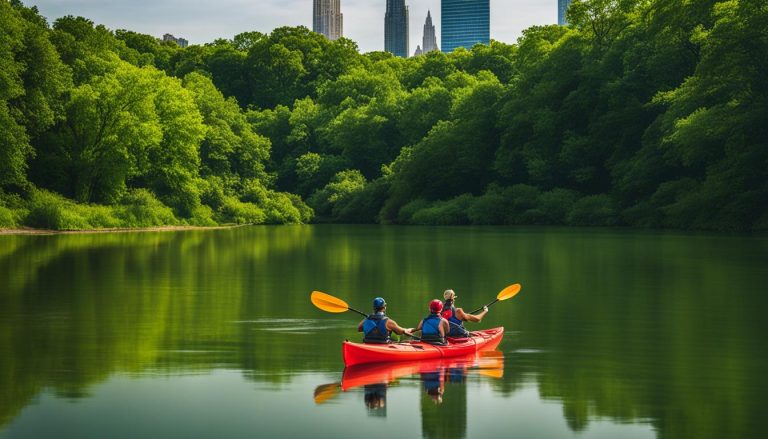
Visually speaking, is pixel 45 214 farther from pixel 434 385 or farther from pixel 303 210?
pixel 434 385

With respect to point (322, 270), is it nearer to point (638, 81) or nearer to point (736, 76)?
point (736, 76)

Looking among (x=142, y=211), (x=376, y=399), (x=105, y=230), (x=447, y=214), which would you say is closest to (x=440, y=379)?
(x=376, y=399)

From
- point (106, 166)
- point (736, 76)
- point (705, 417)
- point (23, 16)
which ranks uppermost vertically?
point (23, 16)

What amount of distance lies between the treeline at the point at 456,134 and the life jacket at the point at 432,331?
42779mm

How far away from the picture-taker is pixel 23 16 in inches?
2537

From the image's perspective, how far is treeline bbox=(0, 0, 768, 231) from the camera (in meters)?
56.5

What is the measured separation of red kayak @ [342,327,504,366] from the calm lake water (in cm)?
32

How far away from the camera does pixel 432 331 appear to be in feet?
49.9

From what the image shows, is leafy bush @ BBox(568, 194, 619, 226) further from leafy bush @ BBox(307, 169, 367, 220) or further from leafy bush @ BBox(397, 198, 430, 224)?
leafy bush @ BBox(307, 169, 367, 220)

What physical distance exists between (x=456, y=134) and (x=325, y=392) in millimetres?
70492

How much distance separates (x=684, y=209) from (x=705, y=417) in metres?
49.6

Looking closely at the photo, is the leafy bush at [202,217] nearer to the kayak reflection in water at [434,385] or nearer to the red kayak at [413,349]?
the red kayak at [413,349]

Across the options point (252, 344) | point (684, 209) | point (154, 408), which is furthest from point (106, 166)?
point (154, 408)

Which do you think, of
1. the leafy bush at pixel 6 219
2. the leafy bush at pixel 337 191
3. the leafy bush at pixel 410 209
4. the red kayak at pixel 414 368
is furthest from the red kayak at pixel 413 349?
the leafy bush at pixel 337 191
